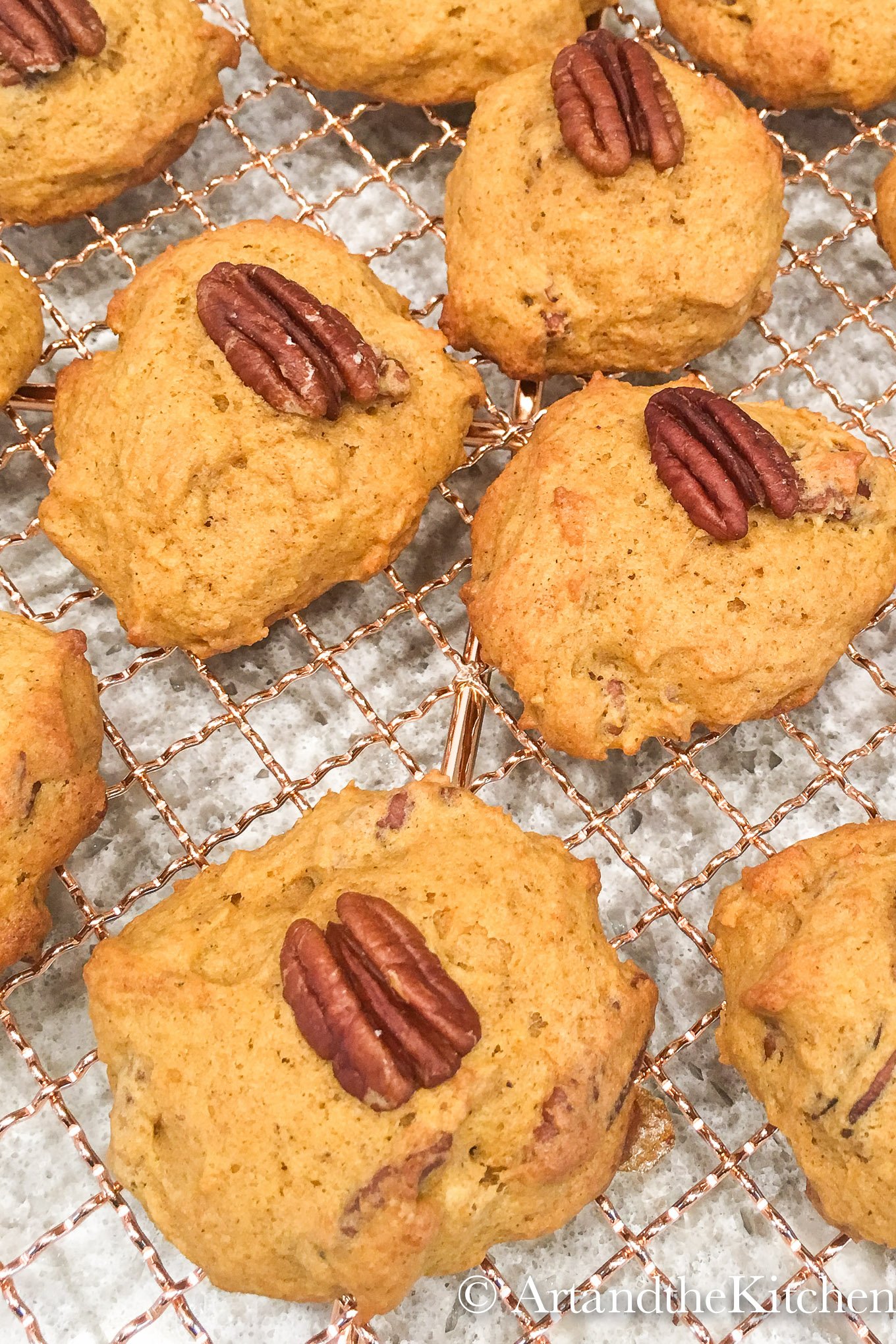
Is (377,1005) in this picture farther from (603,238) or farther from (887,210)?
(887,210)

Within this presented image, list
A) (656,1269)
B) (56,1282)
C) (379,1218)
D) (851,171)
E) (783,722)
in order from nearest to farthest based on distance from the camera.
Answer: (379,1218)
(656,1269)
(56,1282)
(783,722)
(851,171)

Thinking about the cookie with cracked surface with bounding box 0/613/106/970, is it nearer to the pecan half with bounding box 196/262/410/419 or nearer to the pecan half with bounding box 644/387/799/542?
the pecan half with bounding box 196/262/410/419

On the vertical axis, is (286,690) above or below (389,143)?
below

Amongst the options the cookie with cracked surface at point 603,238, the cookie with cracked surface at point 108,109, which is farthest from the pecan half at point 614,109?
the cookie with cracked surface at point 108,109

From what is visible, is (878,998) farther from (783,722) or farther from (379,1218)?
(379,1218)

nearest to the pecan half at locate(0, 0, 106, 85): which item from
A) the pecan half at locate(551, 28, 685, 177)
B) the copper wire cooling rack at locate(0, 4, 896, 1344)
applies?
the copper wire cooling rack at locate(0, 4, 896, 1344)

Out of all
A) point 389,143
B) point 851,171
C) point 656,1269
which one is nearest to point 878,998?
point 656,1269
